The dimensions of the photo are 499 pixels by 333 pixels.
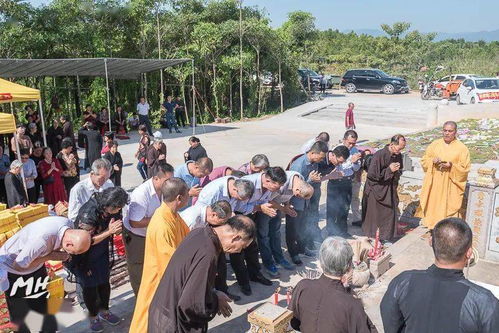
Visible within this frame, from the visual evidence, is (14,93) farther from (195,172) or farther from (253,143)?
(253,143)

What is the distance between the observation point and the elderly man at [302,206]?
6.18 metres

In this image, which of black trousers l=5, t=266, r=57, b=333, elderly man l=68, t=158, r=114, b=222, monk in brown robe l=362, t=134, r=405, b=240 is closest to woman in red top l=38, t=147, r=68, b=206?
elderly man l=68, t=158, r=114, b=222

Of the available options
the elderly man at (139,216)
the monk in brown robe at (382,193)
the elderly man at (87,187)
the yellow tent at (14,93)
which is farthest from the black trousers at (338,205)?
the yellow tent at (14,93)

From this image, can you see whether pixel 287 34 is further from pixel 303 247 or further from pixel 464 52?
pixel 303 247

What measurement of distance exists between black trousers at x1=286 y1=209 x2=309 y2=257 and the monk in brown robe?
1.21m

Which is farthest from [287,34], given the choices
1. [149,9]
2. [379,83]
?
[149,9]

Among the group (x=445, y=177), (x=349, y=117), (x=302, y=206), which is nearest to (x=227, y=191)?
(x=302, y=206)

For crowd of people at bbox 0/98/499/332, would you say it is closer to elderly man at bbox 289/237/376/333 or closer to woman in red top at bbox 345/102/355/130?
elderly man at bbox 289/237/376/333

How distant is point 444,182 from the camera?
681 cm

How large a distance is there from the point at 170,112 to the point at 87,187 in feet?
44.7

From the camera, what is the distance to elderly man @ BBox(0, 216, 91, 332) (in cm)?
352

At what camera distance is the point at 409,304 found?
2576mm

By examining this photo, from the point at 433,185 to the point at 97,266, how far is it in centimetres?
493

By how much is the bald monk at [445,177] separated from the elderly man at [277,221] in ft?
7.42
